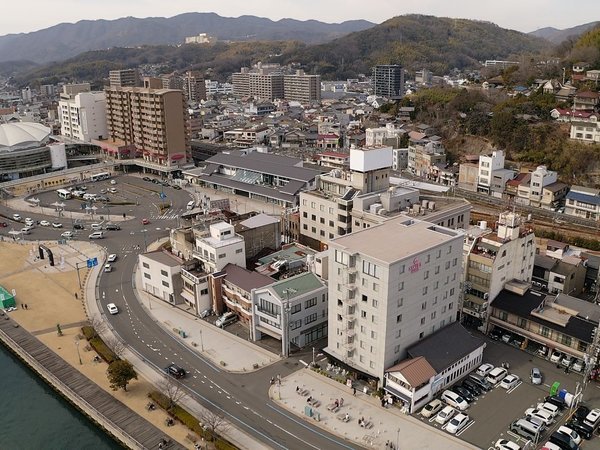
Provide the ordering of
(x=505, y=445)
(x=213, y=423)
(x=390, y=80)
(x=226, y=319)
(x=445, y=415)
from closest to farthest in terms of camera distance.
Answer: (x=505, y=445) → (x=213, y=423) → (x=445, y=415) → (x=226, y=319) → (x=390, y=80)

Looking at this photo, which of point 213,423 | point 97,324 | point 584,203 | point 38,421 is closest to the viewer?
point 213,423

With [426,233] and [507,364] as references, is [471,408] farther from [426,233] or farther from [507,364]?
[426,233]

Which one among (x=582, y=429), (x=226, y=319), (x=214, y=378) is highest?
(x=226, y=319)

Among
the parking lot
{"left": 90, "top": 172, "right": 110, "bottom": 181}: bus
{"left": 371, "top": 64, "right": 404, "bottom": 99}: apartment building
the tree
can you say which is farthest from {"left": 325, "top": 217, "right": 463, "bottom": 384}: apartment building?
{"left": 371, "top": 64, "right": 404, "bottom": 99}: apartment building

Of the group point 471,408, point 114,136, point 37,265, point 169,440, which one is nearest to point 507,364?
point 471,408

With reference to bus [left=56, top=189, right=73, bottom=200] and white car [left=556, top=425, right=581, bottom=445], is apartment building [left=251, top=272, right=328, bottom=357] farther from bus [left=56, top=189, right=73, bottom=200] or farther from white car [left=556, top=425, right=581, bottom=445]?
bus [left=56, top=189, right=73, bottom=200]

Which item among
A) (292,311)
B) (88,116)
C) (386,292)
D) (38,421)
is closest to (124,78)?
(88,116)

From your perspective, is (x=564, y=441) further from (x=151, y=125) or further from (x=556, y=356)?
(x=151, y=125)
